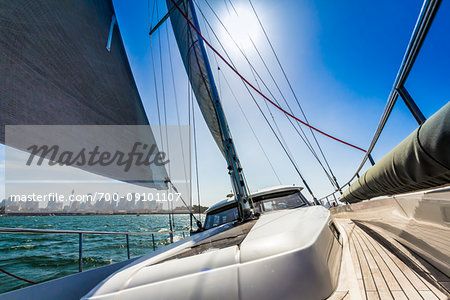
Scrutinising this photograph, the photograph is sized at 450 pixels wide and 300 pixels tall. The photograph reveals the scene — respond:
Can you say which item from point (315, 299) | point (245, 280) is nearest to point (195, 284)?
point (245, 280)

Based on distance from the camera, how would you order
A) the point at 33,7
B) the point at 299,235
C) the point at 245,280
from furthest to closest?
the point at 33,7
the point at 299,235
the point at 245,280

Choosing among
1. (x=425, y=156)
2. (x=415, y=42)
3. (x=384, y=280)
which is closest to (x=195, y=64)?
(x=415, y=42)

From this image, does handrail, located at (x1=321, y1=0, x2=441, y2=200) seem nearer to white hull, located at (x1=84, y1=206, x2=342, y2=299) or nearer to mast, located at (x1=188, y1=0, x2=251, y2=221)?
white hull, located at (x1=84, y1=206, x2=342, y2=299)

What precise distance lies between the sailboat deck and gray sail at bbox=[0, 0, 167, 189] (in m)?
4.23

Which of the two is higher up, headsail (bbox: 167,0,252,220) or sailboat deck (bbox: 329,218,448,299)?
headsail (bbox: 167,0,252,220)

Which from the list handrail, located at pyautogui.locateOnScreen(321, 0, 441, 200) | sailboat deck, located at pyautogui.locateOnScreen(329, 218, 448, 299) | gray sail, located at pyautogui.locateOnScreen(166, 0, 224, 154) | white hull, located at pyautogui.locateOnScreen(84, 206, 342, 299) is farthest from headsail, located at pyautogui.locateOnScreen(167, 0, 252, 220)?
handrail, located at pyautogui.locateOnScreen(321, 0, 441, 200)

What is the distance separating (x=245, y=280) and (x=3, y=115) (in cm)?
366

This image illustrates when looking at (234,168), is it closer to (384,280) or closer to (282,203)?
(282,203)

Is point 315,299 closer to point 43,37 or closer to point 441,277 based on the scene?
point 441,277

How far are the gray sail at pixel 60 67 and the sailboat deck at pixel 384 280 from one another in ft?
13.9

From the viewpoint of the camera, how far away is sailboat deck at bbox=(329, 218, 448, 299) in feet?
4.06

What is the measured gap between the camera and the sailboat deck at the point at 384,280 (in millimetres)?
1239

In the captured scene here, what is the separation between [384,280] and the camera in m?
1.50

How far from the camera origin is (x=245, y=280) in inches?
37.7
